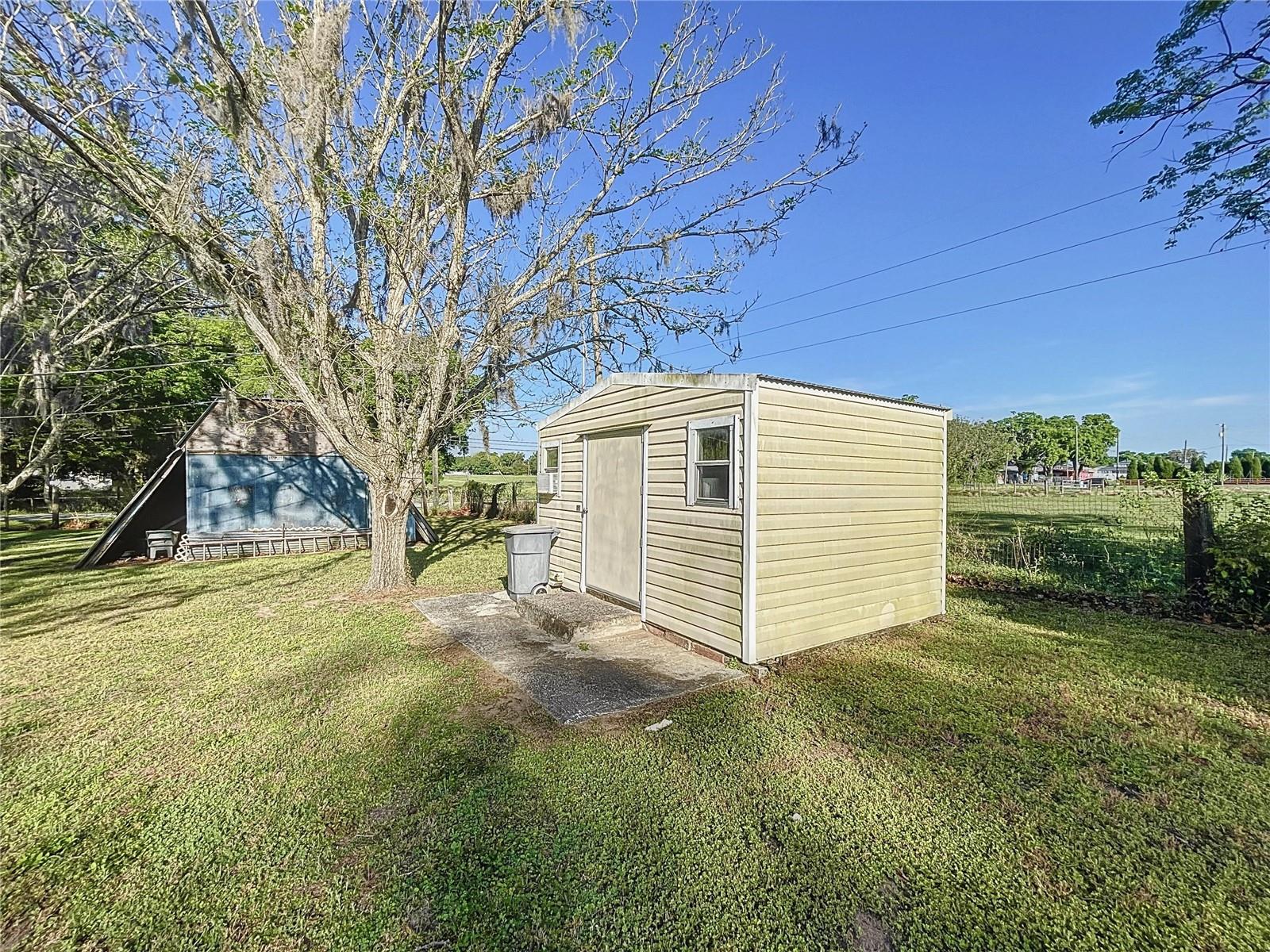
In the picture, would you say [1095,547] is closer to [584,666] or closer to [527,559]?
[584,666]

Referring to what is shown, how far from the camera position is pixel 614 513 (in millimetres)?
6000

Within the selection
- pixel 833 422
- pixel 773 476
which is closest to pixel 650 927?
pixel 773 476

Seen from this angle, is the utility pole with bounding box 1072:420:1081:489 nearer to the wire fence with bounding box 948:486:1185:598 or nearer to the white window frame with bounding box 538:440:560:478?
the wire fence with bounding box 948:486:1185:598

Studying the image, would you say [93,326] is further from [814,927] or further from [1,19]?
[814,927]

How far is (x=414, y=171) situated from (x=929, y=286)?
14.9 metres

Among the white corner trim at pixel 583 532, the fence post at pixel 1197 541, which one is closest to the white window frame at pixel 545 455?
the white corner trim at pixel 583 532

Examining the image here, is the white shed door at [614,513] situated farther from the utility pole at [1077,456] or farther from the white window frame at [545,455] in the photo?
the utility pole at [1077,456]

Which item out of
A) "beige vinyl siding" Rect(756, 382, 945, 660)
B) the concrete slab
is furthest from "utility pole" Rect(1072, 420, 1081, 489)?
the concrete slab

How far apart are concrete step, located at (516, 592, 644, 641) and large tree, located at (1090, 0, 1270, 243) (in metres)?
9.70

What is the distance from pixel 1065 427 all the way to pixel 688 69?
245 ft

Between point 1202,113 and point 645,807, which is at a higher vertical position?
point 1202,113

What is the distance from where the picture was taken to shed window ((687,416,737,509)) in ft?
14.5

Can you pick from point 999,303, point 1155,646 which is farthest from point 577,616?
point 999,303

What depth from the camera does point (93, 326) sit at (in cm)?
902
